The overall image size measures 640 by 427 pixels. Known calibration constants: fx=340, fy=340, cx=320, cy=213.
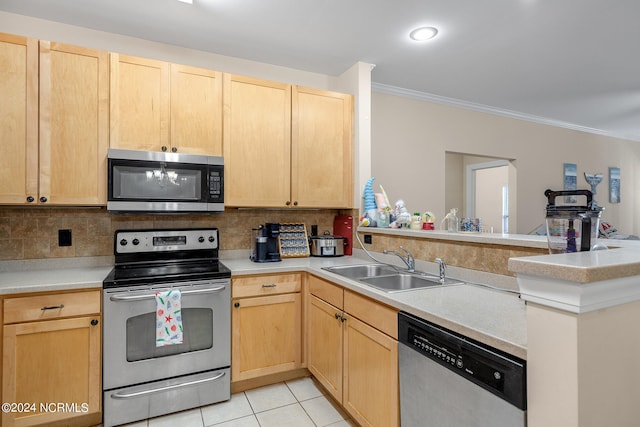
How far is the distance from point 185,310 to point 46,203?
3.46ft

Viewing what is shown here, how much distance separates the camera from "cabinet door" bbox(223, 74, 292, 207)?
253 cm

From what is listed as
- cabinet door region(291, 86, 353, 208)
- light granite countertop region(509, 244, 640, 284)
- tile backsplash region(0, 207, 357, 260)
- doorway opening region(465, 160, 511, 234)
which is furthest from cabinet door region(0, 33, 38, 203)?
doorway opening region(465, 160, 511, 234)

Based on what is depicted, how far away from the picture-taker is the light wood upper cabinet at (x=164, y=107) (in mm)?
2217

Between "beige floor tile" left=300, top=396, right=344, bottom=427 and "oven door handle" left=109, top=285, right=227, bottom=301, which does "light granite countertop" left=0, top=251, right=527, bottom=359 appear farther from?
"beige floor tile" left=300, top=396, right=344, bottom=427

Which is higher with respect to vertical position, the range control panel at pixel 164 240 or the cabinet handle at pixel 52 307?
the range control panel at pixel 164 240

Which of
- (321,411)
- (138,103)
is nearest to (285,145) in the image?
(138,103)

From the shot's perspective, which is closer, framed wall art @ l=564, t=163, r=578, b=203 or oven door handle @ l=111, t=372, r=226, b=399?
oven door handle @ l=111, t=372, r=226, b=399

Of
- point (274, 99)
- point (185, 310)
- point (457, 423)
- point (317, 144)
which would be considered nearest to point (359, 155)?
point (317, 144)

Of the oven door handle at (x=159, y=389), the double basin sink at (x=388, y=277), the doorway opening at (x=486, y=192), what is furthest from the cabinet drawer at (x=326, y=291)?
the doorway opening at (x=486, y=192)

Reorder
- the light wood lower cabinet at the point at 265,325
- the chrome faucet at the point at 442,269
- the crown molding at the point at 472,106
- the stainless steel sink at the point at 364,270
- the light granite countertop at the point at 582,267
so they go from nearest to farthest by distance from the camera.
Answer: the light granite countertop at the point at 582,267
the chrome faucet at the point at 442,269
the light wood lower cabinet at the point at 265,325
the stainless steel sink at the point at 364,270
the crown molding at the point at 472,106

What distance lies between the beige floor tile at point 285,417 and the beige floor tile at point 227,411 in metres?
0.12

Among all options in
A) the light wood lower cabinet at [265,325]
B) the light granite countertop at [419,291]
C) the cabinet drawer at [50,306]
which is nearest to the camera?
the light granite countertop at [419,291]

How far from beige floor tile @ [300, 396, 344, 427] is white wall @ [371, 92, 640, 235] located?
1986mm

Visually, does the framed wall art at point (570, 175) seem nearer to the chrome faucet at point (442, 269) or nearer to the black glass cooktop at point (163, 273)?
the chrome faucet at point (442, 269)
